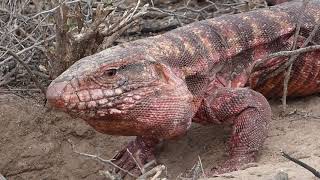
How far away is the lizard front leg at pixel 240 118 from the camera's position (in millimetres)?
5035

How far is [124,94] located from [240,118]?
957 mm

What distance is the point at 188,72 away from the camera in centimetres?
514

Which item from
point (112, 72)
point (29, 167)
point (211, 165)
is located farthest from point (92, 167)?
point (112, 72)

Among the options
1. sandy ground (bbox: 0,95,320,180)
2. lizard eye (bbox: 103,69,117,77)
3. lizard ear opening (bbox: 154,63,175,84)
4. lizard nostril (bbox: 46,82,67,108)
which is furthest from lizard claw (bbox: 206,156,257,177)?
lizard nostril (bbox: 46,82,67,108)

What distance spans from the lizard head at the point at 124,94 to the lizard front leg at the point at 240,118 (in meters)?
0.37

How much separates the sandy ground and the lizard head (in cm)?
74

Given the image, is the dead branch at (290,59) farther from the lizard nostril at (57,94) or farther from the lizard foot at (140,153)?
the lizard nostril at (57,94)

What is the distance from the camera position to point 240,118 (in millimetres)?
5152

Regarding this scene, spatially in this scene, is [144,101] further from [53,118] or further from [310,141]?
[53,118]

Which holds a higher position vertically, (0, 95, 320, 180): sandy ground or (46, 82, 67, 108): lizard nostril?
(46, 82, 67, 108): lizard nostril

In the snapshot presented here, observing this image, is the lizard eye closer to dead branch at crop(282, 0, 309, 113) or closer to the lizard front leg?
the lizard front leg

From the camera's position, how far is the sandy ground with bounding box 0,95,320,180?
5.55 m

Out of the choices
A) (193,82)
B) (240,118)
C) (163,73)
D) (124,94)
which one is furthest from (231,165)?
(124,94)

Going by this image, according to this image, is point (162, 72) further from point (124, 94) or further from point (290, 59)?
point (290, 59)
